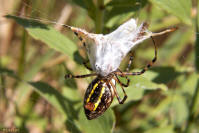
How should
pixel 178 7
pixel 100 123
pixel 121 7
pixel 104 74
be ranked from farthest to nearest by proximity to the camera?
1. pixel 121 7
2. pixel 100 123
3. pixel 178 7
4. pixel 104 74

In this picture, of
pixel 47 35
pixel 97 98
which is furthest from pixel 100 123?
pixel 47 35

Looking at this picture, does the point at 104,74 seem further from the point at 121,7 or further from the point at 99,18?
the point at 121,7

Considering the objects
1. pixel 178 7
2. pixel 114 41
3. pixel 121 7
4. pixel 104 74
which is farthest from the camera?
pixel 121 7

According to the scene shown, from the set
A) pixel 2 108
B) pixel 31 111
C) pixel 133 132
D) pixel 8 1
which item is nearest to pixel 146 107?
pixel 133 132

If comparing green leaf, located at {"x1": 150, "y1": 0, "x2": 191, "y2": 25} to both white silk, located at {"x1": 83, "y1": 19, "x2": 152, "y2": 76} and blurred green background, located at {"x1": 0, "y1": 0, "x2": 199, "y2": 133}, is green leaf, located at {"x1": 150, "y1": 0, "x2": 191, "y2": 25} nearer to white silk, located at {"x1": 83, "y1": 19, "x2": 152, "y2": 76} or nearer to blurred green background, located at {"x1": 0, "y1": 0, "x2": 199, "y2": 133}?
blurred green background, located at {"x1": 0, "y1": 0, "x2": 199, "y2": 133}

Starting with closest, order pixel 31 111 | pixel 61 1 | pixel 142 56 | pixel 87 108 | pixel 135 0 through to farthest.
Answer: pixel 87 108 → pixel 135 0 → pixel 31 111 → pixel 142 56 → pixel 61 1

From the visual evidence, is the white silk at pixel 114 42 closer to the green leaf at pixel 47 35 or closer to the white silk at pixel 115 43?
the white silk at pixel 115 43

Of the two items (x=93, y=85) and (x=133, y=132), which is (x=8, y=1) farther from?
(x=93, y=85)
